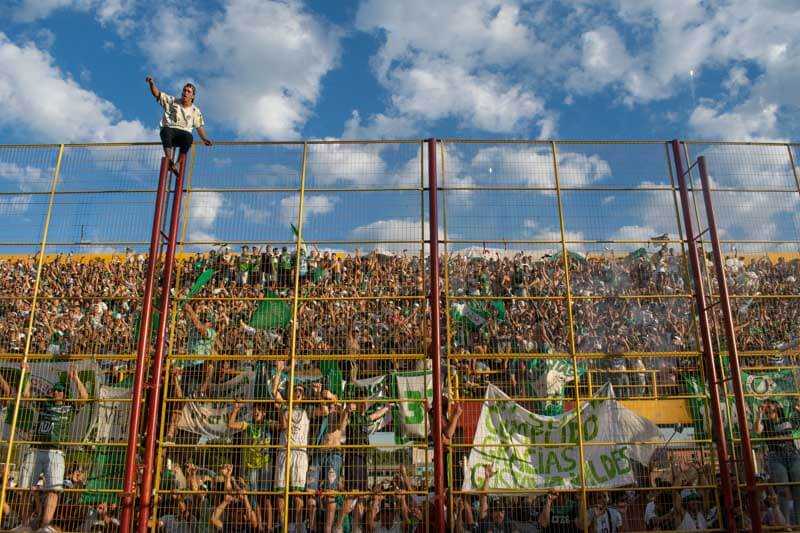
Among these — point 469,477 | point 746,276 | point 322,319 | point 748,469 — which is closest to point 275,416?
point 322,319

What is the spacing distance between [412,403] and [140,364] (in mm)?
3813

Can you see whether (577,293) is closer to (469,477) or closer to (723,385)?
(723,385)

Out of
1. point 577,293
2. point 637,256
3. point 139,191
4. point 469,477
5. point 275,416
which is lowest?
point 469,477

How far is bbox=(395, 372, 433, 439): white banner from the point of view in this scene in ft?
27.0

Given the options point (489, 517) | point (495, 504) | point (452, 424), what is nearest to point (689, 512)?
point (495, 504)

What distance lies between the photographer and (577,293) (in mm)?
8852

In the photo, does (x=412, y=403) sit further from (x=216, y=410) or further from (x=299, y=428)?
(x=216, y=410)

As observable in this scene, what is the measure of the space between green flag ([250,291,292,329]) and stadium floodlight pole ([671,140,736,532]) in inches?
242

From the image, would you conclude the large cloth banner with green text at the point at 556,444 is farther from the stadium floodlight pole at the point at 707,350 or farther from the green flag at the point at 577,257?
the green flag at the point at 577,257

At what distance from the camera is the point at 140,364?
26.3 feet

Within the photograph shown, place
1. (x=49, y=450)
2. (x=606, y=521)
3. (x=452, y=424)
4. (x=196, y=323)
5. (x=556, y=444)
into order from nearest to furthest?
(x=556, y=444), (x=452, y=424), (x=606, y=521), (x=49, y=450), (x=196, y=323)

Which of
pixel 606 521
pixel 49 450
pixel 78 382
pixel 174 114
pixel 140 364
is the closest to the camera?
pixel 140 364

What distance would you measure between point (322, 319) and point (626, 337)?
4.52 meters

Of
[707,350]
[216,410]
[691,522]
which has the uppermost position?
[707,350]
